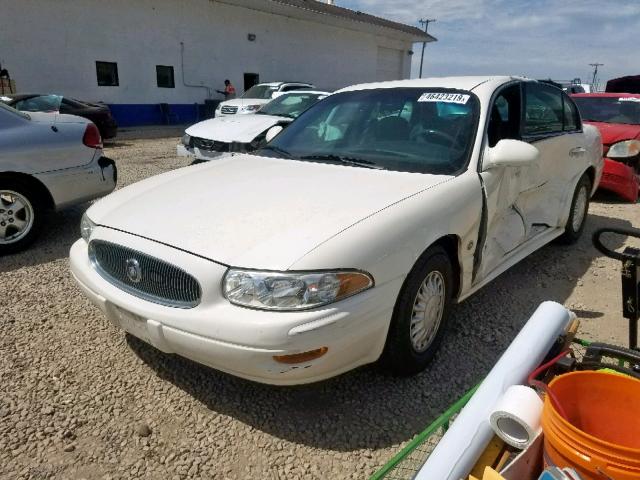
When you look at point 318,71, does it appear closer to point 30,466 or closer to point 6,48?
point 6,48

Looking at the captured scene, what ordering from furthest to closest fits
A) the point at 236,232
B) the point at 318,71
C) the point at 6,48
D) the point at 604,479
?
the point at 318,71
the point at 6,48
the point at 236,232
the point at 604,479

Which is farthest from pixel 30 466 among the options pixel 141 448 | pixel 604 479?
Answer: pixel 604 479

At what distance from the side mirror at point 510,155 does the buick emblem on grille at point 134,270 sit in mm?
2000

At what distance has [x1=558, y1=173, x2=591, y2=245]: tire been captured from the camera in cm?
466

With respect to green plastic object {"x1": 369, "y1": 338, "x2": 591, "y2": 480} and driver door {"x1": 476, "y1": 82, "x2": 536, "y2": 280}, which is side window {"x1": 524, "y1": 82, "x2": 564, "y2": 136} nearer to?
driver door {"x1": 476, "y1": 82, "x2": 536, "y2": 280}

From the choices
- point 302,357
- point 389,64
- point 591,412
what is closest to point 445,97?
point 302,357

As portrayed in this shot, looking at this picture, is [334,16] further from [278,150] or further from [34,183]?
[278,150]

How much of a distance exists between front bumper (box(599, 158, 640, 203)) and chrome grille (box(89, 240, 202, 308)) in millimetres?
6313

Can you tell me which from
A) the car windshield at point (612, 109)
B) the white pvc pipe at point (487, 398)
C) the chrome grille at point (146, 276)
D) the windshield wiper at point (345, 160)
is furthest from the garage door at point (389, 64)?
the white pvc pipe at point (487, 398)

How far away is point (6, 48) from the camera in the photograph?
48.5ft

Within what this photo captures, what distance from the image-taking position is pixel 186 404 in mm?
2496

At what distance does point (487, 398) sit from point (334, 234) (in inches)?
36.4

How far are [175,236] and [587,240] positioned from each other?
450 cm

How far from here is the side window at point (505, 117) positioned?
3.25m
